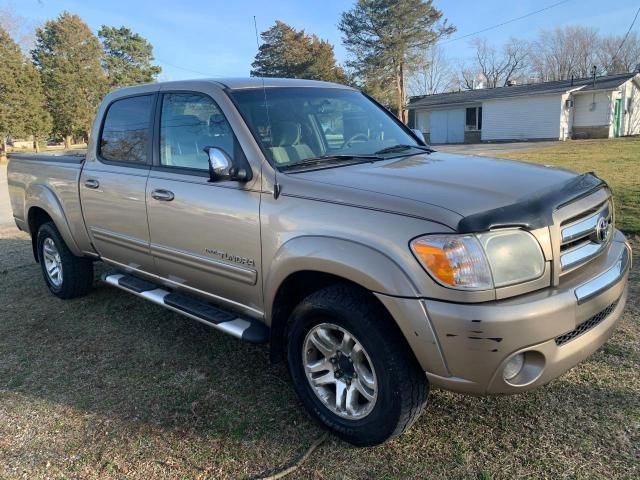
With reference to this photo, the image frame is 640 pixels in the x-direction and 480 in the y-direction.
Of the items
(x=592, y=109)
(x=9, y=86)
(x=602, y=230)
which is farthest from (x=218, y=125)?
(x=9, y=86)

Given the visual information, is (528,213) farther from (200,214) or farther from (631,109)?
(631,109)

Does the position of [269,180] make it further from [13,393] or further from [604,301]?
[13,393]

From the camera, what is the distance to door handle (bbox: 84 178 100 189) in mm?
4254

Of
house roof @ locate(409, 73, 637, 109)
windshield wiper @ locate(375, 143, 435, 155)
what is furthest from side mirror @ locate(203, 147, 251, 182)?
house roof @ locate(409, 73, 637, 109)

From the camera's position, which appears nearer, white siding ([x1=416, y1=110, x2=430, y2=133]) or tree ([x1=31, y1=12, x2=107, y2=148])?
white siding ([x1=416, y1=110, x2=430, y2=133])

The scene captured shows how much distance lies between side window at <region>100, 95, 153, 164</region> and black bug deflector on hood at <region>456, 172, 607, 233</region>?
261 centimetres

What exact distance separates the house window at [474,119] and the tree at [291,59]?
14.7m

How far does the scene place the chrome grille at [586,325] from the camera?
235cm

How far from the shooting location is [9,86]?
1223 inches

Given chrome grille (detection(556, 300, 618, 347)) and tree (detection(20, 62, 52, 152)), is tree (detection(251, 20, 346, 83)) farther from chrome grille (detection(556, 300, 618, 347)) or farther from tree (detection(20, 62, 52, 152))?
chrome grille (detection(556, 300, 618, 347))

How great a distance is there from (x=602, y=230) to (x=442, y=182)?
0.90 m

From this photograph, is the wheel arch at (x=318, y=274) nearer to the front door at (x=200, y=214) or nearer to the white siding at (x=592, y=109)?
the front door at (x=200, y=214)

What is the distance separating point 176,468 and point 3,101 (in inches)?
1380

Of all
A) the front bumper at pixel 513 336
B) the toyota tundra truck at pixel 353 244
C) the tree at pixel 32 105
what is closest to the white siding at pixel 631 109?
the toyota tundra truck at pixel 353 244
